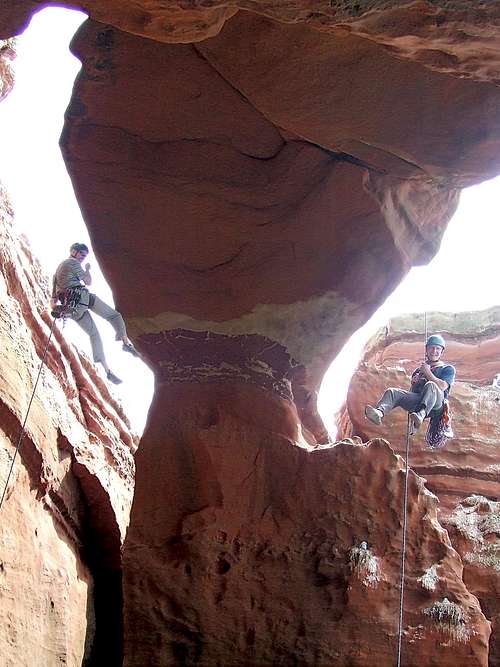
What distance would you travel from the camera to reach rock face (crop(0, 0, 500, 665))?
6.35 meters

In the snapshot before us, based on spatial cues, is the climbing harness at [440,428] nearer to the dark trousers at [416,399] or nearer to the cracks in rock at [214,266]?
the dark trousers at [416,399]

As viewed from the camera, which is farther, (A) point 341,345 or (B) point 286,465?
(A) point 341,345

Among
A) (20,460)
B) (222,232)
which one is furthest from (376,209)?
(20,460)

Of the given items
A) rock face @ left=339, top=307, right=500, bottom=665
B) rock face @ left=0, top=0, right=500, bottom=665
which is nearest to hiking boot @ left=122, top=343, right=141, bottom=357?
rock face @ left=0, top=0, right=500, bottom=665

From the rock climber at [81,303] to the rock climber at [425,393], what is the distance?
265 cm

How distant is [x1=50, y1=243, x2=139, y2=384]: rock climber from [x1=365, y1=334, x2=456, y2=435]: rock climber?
265cm

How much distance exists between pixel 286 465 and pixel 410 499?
48.0 inches

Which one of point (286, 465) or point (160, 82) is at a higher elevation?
point (160, 82)

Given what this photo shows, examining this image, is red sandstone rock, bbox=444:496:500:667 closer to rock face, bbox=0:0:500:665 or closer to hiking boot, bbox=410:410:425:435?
rock face, bbox=0:0:500:665

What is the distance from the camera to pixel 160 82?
6.77 m

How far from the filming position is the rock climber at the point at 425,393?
7.56m

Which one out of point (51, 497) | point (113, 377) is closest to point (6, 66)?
point (113, 377)

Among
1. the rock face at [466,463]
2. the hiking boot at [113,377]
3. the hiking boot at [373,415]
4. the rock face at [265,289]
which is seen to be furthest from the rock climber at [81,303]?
the rock face at [466,463]

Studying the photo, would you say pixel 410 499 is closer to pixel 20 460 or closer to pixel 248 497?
pixel 248 497
